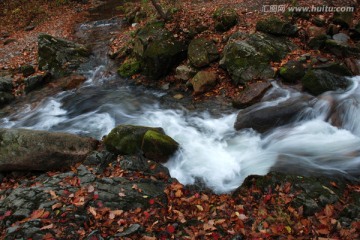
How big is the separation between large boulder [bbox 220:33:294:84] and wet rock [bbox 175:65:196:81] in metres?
1.05

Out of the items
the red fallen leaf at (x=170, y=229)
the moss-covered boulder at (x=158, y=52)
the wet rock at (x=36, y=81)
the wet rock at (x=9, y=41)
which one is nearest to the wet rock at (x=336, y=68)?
the moss-covered boulder at (x=158, y=52)

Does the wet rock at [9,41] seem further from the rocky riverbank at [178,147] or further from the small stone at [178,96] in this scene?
the small stone at [178,96]

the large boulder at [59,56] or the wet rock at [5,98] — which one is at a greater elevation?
the large boulder at [59,56]

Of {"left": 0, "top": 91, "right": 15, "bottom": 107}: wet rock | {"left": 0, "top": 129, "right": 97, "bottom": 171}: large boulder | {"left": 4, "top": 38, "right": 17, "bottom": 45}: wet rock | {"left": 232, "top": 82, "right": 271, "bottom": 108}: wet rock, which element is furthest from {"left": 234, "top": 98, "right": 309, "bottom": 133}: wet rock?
{"left": 4, "top": 38, "right": 17, "bottom": 45}: wet rock

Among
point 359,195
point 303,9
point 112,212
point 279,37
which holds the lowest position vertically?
point 359,195

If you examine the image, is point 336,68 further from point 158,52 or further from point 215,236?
point 215,236

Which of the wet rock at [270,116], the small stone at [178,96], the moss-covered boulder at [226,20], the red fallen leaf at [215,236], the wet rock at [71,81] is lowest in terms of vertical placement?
the red fallen leaf at [215,236]

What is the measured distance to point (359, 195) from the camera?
5.29 metres

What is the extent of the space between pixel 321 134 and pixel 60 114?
7882mm

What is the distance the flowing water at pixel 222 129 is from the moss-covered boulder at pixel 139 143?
359 mm

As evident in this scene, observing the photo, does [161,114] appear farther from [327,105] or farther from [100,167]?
[327,105]

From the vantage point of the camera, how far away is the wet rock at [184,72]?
10078 mm

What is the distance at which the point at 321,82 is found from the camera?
8352mm

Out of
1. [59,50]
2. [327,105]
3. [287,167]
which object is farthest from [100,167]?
[59,50]
